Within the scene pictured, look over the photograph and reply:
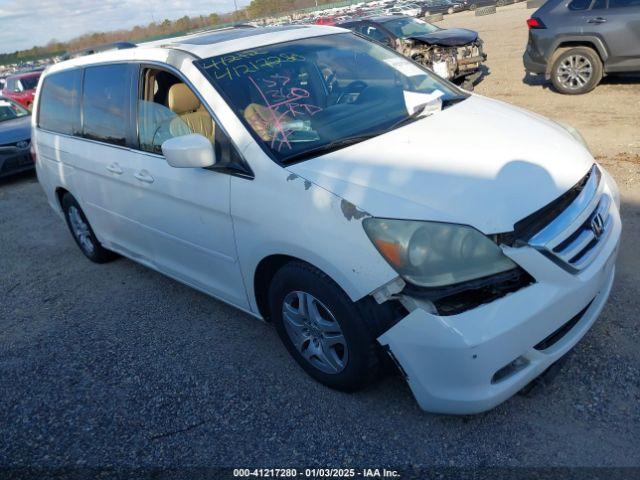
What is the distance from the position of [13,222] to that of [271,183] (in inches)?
229

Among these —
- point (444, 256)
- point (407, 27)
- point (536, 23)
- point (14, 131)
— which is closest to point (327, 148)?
point (444, 256)

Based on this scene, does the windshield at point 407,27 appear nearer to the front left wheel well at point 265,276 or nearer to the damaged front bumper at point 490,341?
the front left wheel well at point 265,276

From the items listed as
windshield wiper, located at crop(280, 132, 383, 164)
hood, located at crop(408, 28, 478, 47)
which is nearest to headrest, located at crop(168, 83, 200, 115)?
windshield wiper, located at crop(280, 132, 383, 164)

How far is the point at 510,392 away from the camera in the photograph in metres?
2.27

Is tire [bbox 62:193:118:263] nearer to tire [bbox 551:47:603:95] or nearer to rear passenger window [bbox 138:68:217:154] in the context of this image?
rear passenger window [bbox 138:68:217:154]

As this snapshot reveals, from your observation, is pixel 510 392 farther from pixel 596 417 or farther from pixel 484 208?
pixel 484 208

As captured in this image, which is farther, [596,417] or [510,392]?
[596,417]

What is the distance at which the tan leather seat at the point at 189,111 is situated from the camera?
304 centimetres

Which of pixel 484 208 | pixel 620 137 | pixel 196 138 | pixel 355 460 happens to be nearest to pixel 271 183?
pixel 196 138

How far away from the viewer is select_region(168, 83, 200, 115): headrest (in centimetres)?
313

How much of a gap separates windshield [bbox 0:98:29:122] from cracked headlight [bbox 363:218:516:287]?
1057 cm

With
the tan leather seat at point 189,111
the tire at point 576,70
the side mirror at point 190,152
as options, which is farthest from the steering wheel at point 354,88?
the tire at point 576,70

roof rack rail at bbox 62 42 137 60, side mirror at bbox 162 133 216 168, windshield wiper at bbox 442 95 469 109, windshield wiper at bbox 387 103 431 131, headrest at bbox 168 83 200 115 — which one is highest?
roof rack rail at bbox 62 42 137 60

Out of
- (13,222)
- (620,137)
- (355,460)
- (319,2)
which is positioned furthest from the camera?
(319,2)
